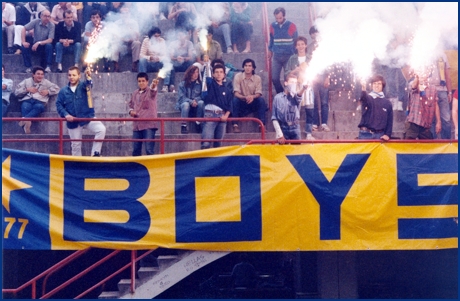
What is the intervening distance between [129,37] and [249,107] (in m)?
3.48

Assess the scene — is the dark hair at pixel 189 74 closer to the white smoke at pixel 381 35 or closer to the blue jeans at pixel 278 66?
the blue jeans at pixel 278 66

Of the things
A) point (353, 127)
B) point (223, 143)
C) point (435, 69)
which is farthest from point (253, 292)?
point (435, 69)

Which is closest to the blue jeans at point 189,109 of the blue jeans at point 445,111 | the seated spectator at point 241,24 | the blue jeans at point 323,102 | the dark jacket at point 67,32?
the blue jeans at point 323,102

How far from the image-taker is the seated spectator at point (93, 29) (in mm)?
15000

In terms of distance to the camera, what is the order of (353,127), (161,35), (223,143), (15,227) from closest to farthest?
(15,227)
(223,143)
(353,127)
(161,35)

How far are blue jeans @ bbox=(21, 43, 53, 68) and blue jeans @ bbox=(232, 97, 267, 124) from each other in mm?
4216

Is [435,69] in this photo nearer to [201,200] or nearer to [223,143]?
[223,143]

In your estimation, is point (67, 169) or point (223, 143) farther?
point (223, 143)

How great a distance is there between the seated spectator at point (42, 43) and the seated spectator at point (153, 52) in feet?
6.17

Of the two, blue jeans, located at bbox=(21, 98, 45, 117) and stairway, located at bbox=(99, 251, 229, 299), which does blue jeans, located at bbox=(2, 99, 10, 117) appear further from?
stairway, located at bbox=(99, 251, 229, 299)

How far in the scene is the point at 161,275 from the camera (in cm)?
1126

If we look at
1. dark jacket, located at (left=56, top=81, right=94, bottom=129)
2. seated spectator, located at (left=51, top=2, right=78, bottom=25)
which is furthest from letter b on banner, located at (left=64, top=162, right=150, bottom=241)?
seated spectator, located at (left=51, top=2, right=78, bottom=25)

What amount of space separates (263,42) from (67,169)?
7.23m

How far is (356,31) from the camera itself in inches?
547
